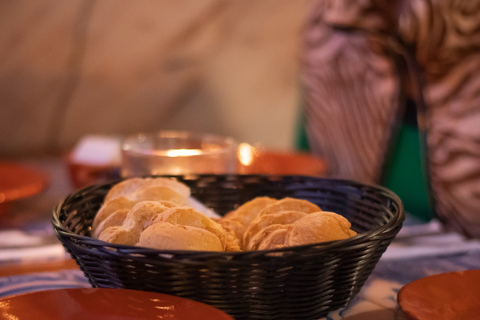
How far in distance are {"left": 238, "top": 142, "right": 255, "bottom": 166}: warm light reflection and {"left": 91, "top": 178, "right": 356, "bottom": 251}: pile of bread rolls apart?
0.50 metres

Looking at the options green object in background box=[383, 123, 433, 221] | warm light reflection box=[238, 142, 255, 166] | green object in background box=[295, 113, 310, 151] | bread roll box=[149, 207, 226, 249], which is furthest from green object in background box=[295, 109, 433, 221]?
bread roll box=[149, 207, 226, 249]

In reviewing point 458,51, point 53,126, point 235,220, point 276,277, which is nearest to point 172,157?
point 235,220

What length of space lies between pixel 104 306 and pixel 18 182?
62 cm

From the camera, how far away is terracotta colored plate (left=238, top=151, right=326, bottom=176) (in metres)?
0.96

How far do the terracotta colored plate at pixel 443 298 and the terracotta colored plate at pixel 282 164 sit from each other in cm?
54

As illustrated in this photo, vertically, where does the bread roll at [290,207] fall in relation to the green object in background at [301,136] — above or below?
above

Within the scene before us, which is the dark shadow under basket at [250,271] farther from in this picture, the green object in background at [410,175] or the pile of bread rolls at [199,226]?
the green object in background at [410,175]

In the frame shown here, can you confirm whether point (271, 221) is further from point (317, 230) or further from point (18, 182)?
point (18, 182)

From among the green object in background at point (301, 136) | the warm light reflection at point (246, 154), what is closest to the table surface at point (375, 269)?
the warm light reflection at point (246, 154)

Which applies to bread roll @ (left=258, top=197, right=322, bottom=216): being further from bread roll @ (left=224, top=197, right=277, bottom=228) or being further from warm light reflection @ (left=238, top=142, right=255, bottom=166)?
warm light reflection @ (left=238, top=142, right=255, bottom=166)

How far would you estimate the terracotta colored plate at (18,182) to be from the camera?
2.56 ft

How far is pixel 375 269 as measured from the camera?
0.57 metres

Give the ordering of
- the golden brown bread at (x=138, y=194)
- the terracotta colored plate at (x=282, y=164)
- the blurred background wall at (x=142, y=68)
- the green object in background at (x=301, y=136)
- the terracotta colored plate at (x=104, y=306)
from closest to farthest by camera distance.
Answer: the terracotta colored plate at (x=104, y=306)
the golden brown bread at (x=138, y=194)
the terracotta colored plate at (x=282, y=164)
the green object in background at (x=301, y=136)
the blurred background wall at (x=142, y=68)

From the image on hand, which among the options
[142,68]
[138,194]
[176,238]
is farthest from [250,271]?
[142,68]
